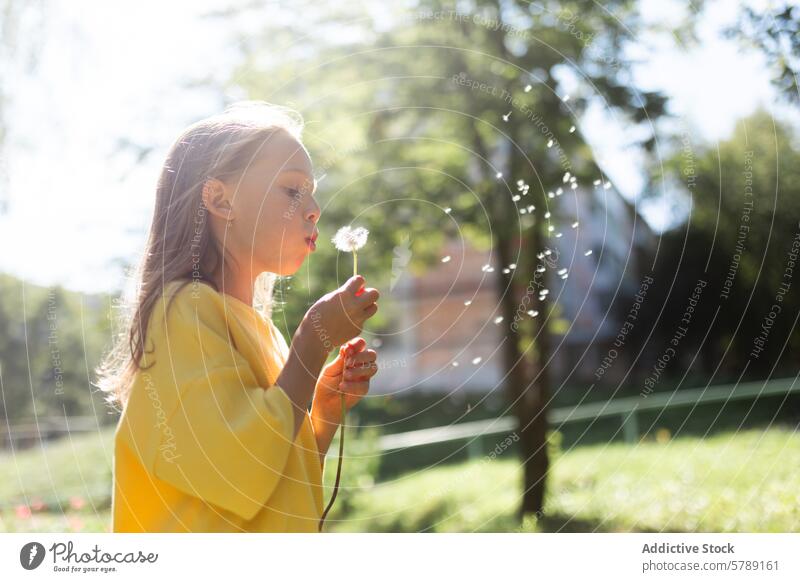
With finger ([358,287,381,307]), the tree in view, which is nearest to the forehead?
finger ([358,287,381,307])

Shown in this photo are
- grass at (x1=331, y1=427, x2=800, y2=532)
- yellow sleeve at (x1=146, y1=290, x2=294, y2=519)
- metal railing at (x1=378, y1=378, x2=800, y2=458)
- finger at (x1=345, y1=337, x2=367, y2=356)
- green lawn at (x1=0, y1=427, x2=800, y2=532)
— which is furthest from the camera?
metal railing at (x1=378, y1=378, x2=800, y2=458)

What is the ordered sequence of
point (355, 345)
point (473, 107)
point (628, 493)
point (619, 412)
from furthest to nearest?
point (619, 412)
point (628, 493)
point (473, 107)
point (355, 345)

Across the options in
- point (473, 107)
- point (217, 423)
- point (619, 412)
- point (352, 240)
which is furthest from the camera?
point (619, 412)

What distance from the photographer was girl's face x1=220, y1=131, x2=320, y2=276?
4.30 feet

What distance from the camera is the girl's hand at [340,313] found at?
3.99 feet

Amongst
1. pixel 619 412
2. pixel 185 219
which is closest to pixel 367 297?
pixel 185 219

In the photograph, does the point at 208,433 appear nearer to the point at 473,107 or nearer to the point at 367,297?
the point at 367,297

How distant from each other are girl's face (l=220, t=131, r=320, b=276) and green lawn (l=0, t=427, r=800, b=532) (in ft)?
5.06

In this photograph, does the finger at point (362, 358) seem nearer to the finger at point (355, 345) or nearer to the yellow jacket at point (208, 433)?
the finger at point (355, 345)

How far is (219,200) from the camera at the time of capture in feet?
4.33

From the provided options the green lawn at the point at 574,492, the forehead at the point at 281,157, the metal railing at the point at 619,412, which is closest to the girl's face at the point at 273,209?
the forehead at the point at 281,157

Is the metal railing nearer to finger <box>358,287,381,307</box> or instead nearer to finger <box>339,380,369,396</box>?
finger <box>339,380,369,396</box>

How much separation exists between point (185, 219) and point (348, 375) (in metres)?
0.37

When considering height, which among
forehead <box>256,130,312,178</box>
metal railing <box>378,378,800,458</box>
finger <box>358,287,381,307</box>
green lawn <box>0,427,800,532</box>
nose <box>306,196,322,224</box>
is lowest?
metal railing <box>378,378,800,458</box>
